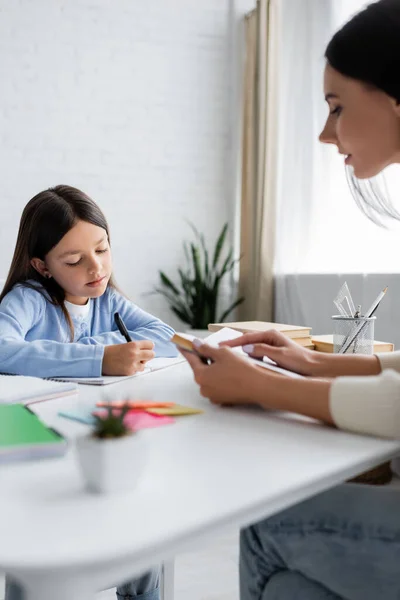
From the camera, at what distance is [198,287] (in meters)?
3.80

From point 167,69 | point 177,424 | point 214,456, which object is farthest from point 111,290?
point 167,69

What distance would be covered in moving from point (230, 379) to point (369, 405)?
0.19 metres

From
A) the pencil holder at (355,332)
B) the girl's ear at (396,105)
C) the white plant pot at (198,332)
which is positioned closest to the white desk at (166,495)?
the girl's ear at (396,105)

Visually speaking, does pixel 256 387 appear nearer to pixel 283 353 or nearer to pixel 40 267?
pixel 283 353

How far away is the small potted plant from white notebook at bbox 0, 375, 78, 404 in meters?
0.38

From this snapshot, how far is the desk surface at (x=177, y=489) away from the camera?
455 millimetres

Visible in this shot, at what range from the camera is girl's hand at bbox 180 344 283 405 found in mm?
833

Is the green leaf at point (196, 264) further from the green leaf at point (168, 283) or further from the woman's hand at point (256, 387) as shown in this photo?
the woman's hand at point (256, 387)

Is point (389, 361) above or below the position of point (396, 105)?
below

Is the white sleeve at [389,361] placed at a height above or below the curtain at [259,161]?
below

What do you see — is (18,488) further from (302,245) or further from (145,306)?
(145,306)

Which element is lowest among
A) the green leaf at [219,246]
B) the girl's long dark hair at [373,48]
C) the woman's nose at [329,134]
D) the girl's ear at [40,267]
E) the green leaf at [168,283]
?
the green leaf at [168,283]

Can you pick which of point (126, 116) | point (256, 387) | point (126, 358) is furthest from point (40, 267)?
point (126, 116)

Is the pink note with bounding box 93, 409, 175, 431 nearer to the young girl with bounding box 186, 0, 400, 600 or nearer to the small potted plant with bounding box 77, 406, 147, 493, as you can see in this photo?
the young girl with bounding box 186, 0, 400, 600
